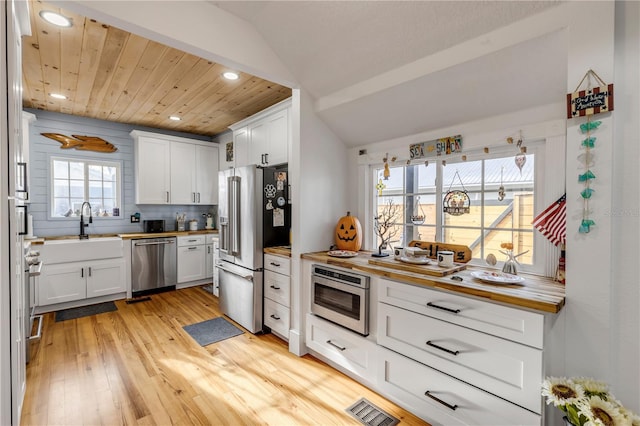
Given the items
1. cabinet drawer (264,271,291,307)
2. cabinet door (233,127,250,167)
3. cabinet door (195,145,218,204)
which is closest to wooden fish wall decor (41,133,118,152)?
cabinet door (195,145,218,204)

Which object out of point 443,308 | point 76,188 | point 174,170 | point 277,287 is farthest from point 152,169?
point 443,308

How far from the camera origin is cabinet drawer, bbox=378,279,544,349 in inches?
53.6

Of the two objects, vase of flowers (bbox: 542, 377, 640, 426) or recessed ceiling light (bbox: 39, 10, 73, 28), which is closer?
vase of flowers (bbox: 542, 377, 640, 426)

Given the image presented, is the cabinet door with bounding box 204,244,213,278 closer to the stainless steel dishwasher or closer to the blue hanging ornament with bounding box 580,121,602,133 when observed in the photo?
the stainless steel dishwasher

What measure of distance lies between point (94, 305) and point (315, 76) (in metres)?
4.10

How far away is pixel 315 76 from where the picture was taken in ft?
8.00

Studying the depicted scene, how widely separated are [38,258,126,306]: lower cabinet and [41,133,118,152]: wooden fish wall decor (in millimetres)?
1770

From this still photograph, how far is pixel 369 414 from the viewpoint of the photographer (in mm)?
1850

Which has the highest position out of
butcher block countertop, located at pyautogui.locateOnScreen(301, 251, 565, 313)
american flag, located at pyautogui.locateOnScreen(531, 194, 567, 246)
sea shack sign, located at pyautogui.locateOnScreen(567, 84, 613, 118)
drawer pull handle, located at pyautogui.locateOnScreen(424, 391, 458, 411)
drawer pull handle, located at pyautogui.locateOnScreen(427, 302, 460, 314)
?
sea shack sign, located at pyautogui.locateOnScreen(567, 84, 613, 118)

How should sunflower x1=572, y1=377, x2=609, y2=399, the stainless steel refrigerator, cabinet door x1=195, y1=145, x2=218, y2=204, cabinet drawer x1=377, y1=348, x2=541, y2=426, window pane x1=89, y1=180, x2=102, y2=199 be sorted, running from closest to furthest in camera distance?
sunflower x1=572, y1=377, x2=609, y2=399
cabinet drawer x1=377, y1=348, x2=541, y2=426
the stainless steel refrigerator
window pane x1=89, y1=180, x2=102, y2=199
cabinet door x1=195, y1=145, x2=218, y2=204

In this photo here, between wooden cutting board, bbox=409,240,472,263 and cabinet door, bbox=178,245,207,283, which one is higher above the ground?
wooden cutting board, bbox=409,240,472,263

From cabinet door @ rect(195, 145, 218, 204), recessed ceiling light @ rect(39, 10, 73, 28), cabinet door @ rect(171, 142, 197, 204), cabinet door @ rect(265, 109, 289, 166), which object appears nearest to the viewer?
recessed ceiling light @ rect(39, 10, 73, 28)

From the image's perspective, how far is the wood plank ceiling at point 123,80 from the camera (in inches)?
89.3

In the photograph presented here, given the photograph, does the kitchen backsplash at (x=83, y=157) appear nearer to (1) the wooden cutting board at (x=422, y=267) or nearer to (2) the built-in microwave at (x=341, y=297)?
(2) the built-in microwave at (x=341, y=297)
